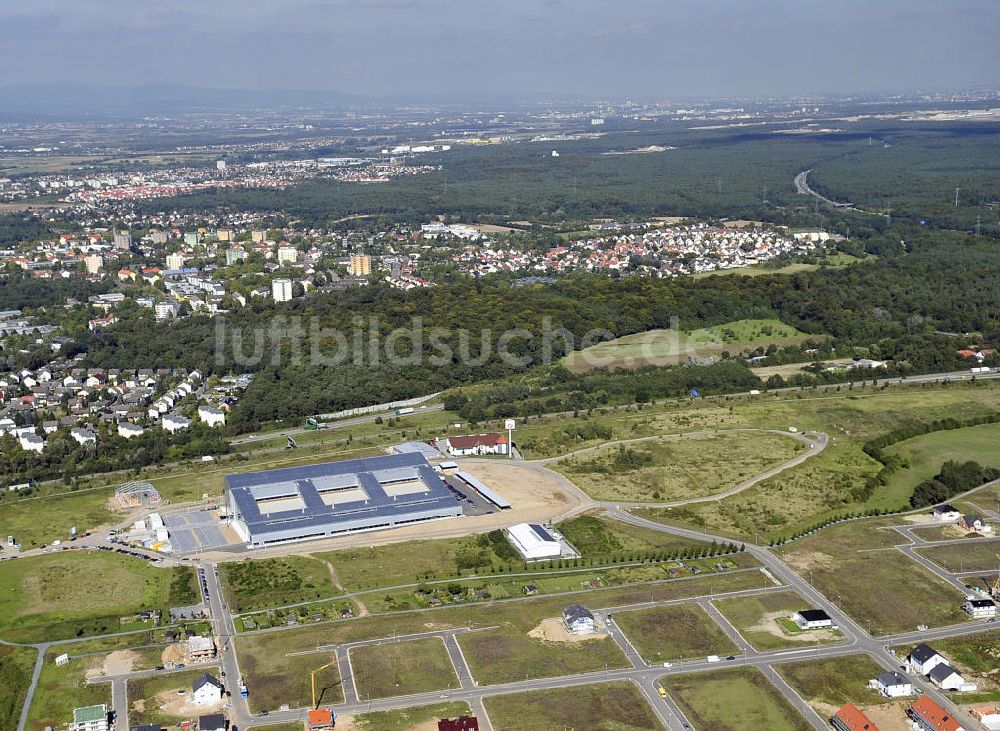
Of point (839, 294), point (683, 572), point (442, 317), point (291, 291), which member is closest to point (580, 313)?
point (442, 317)

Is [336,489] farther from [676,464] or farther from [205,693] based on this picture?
[676,464]

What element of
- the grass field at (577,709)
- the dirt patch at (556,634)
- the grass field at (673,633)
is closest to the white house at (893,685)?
the grass field at (673,633)

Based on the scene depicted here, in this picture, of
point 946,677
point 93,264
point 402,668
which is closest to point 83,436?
point 402,668

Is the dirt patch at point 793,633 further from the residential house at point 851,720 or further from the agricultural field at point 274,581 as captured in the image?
the agricultural field at point 274,581

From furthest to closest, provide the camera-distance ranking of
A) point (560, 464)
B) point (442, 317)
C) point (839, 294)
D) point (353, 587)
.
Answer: point (839, 294), point (442, 317), point (560, 464), point (353, 587)

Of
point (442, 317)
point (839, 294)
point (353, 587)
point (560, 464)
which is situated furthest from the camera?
point (839, 294)

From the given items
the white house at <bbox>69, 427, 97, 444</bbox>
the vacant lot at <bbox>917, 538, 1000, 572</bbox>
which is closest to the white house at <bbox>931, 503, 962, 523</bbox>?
the vacant lot at <bbox>917, 538, 1000, 572</bbox>

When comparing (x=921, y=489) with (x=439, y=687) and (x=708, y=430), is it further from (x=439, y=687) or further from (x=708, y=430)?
(x=439, y=687)

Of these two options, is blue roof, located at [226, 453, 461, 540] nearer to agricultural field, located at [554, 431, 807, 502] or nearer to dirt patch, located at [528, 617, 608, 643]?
agricultural field, located at [554, 431, 807, 502]
